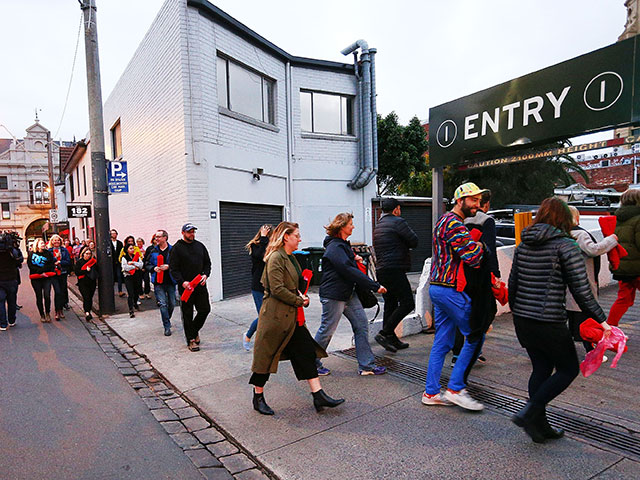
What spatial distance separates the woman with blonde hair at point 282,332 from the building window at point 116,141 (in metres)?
14.0

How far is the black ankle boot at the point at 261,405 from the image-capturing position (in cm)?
391

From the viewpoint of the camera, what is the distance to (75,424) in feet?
12.9

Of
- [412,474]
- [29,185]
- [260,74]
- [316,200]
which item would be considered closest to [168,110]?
[260,74]

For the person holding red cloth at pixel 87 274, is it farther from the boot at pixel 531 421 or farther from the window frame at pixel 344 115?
the boot at pixel 531 421

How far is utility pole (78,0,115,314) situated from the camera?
29.7ft

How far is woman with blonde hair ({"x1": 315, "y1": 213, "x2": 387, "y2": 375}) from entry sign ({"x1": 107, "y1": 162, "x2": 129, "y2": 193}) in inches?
264

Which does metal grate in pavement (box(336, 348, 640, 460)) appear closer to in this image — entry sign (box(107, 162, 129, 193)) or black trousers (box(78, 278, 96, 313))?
black trousers (box(78, 278, 96, 313))

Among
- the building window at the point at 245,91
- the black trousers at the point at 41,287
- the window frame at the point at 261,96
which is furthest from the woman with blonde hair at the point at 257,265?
the building window at the point at 245,91

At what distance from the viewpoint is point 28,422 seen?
3.97 metres

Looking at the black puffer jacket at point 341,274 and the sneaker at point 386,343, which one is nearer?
the black puffer jacket at point 341,274

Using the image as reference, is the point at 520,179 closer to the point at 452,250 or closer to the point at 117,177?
the point at 117,177

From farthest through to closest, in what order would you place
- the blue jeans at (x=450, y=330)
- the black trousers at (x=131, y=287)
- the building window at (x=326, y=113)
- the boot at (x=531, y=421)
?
1. the building window at (x=326, y=113)
2. the black trousers at (x=131, y=287)
3. the blue jeans at (x=450, y=330)
4. the boot at (x=531, y=421)

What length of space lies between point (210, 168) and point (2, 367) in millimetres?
5694

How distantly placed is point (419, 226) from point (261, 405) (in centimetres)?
1316
